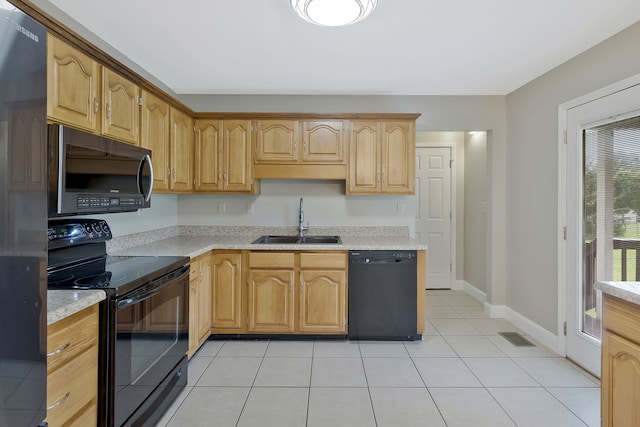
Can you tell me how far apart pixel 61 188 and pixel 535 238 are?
3.56m

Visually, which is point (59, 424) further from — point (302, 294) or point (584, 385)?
point (584, 385)

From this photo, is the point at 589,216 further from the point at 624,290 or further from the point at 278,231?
the point at 278,231

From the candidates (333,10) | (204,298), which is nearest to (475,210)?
(333,10)

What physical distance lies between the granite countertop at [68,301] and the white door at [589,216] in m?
3.11

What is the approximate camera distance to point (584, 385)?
2271 mm

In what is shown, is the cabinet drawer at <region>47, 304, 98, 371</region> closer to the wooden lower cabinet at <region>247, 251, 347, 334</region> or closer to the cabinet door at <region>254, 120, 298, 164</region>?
the wooden lower cabinet at <region>247, 251, 347, 334</region>

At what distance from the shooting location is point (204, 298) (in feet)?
9.03

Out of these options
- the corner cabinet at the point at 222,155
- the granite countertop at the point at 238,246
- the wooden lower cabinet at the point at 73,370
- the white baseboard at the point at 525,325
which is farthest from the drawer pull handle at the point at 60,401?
the white baseboard at the point at 525,325

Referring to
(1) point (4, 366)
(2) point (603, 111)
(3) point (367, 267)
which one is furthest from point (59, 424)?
(2) point (603, 111)

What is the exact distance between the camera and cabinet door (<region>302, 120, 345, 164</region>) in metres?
3.21

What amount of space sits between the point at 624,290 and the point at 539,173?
1.91m

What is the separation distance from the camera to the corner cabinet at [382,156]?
10.5 feet

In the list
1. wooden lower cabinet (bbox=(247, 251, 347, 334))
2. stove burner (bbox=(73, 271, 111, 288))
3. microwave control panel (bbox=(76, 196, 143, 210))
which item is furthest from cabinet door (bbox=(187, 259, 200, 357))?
stove burner (bbox=(73, 271, 111, 288))

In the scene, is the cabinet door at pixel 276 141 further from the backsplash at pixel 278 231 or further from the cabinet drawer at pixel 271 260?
the cabinet drawer at pixel 271 260
